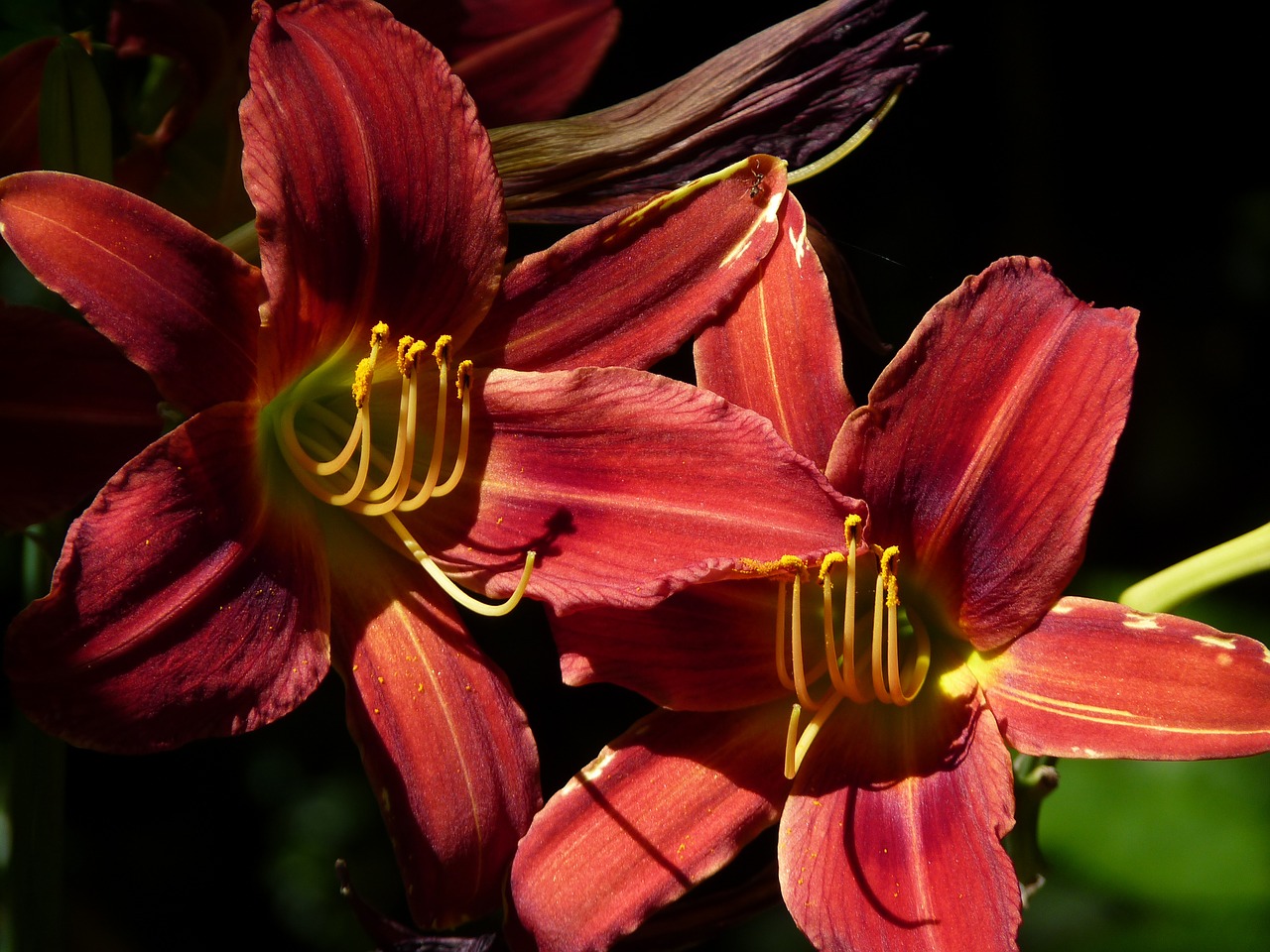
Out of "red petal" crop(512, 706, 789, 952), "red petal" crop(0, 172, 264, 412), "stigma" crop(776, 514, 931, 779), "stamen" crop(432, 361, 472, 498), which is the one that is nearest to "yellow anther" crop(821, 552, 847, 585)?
"stigma" crop(776, 514, 931, 779)

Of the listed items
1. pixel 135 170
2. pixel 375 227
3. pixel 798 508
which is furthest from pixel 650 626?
pixel 135 170

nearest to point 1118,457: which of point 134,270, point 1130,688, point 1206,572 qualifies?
point 1206,572

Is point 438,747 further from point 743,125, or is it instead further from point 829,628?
point 743,125

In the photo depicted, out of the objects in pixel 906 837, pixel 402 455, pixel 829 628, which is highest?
pixel 402 455

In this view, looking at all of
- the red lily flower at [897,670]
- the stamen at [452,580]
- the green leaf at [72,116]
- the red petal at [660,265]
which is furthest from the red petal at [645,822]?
the green leaf at [72,116]

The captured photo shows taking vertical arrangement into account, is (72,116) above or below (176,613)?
above

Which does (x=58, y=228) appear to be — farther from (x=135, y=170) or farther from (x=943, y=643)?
(x=943, y=643)

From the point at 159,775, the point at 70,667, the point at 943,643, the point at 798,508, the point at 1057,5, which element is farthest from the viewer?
the point at 1057,5
